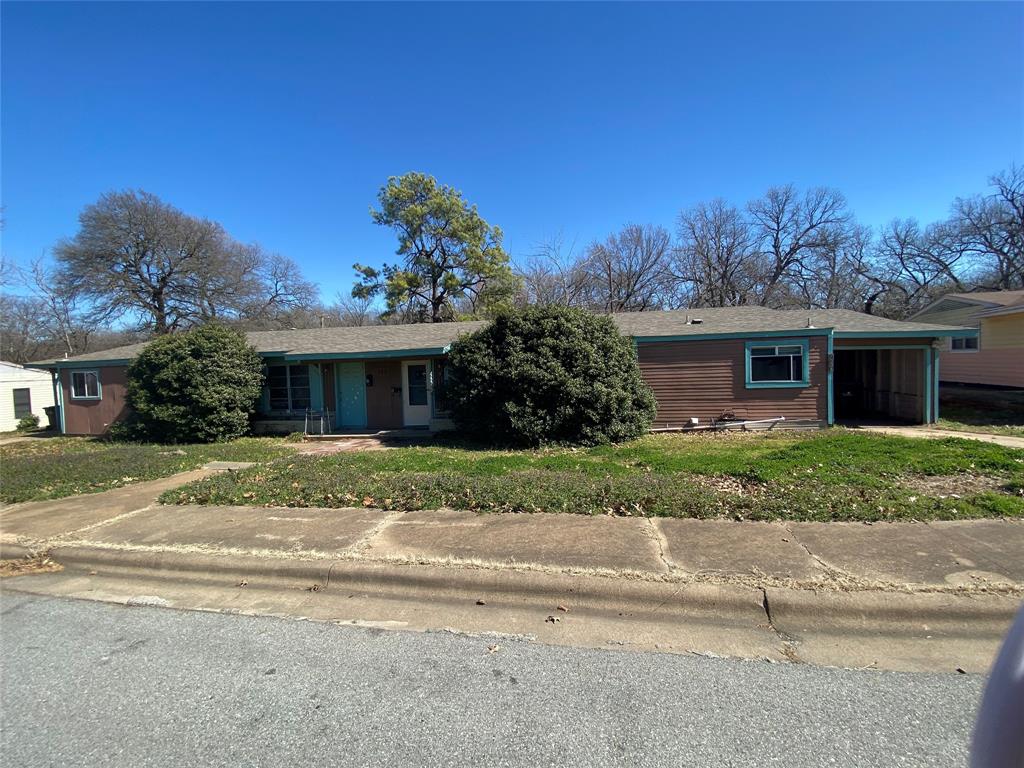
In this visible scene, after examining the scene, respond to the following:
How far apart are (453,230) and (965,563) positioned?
30.3 meters

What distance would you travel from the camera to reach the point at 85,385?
57.1ft

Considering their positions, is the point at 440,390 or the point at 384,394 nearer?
the point at 440,390

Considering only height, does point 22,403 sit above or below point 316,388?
below

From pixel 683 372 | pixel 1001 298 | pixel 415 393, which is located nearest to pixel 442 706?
pixel 683 372

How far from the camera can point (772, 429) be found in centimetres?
1268

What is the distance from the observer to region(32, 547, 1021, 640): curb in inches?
129

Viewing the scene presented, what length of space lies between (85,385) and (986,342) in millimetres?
31270

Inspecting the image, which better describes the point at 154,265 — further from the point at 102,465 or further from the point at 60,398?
the point at 102,465

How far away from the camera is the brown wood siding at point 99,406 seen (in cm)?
1692

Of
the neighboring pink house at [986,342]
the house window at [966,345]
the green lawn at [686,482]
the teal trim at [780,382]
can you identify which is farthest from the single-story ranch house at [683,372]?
the house window at [966,345]

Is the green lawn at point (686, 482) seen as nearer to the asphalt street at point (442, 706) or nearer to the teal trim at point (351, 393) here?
the asphalt street at point (442, 706)

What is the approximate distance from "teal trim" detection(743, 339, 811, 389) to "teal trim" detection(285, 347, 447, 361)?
775 centimetres

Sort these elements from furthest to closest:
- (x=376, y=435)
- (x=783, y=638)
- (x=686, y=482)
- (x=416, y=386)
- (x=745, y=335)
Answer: (x=416, y=386) → (x=376, y=435) → (x=745, y=335) → (x=686, y=482) → (x=783, y=638)

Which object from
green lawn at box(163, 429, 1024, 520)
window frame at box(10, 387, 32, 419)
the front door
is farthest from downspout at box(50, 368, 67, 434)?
green lawn at box(163, 429, 1024, 520)
